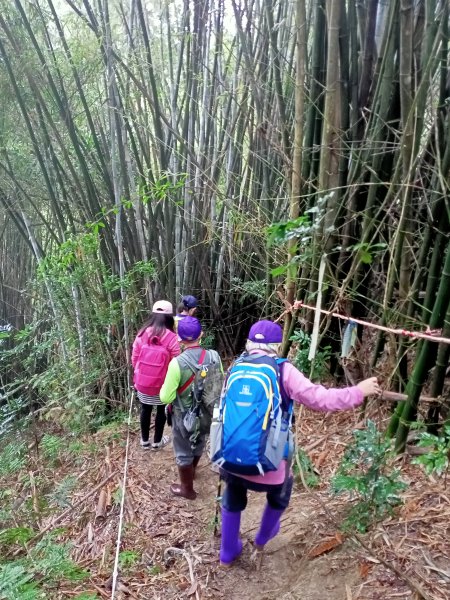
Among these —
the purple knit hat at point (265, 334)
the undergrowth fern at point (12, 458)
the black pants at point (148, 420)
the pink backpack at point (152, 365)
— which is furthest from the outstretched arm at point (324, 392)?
the undergrowth fern at point (12, 458)

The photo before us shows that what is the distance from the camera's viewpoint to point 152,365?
320cm

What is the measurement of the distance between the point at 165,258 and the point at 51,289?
100 centimetres

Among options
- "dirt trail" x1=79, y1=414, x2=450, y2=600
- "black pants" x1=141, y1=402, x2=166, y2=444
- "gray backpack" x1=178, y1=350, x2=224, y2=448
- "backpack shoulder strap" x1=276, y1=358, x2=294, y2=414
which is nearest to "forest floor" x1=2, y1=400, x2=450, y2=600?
"dirt trail" x1=79, y1=414, x2=450, y2=600

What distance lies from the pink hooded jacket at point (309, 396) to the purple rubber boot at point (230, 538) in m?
0.26

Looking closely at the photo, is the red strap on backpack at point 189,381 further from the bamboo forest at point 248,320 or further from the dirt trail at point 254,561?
the dirt trail at point 254,561

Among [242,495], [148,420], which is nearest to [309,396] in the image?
[242,495]

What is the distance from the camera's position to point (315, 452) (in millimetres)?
2832

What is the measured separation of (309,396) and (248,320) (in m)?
3.29

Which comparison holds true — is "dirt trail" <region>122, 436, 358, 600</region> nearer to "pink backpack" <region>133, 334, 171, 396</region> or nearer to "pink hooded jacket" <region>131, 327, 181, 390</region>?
"pink backpack" <region>133, 334, 171, 396</region>

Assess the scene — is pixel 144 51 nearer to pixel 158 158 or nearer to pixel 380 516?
pixel 158 158

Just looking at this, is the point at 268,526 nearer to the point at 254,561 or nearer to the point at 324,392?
the point at 254,561

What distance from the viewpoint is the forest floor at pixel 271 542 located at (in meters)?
1.79

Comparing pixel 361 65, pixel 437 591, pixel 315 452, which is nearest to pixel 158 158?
pixel 361 65

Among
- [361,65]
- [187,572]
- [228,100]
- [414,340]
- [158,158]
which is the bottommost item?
[187,572]
